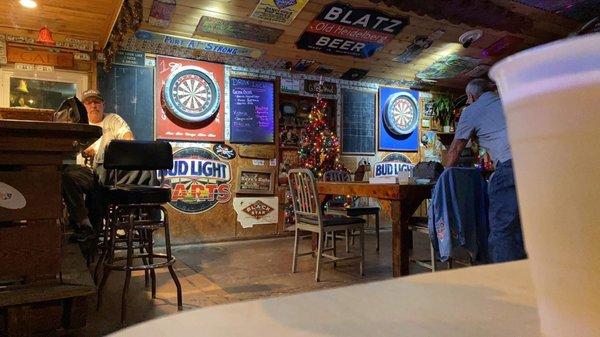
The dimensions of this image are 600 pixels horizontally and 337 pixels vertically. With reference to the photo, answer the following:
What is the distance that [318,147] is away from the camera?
5898 mm

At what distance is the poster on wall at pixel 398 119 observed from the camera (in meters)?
6.89

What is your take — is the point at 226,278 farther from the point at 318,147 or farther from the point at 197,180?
the point at 318,147

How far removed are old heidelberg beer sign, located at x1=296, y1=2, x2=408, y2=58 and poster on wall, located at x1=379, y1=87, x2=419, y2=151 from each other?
4.29 feet

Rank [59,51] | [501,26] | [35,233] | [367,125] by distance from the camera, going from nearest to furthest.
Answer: [35,233]
[59,51]
[501,26]
[367,125]

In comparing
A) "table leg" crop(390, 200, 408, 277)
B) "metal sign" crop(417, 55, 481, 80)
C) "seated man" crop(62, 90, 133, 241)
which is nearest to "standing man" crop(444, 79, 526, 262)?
"table leg" crop(390, 200, 408, 277)

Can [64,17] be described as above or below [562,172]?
above

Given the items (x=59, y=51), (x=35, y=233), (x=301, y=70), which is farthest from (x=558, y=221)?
(x=301, y=70)

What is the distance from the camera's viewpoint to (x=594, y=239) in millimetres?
237

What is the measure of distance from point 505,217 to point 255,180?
386 cm

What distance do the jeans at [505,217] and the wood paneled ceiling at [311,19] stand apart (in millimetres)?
2316

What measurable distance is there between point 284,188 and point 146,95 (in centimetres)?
228

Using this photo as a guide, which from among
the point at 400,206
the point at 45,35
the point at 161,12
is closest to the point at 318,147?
the point at 161,12

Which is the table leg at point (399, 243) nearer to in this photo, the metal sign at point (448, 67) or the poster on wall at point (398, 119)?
the poster on wall at point (398, 119)

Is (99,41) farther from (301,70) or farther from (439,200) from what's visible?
(439,200)
